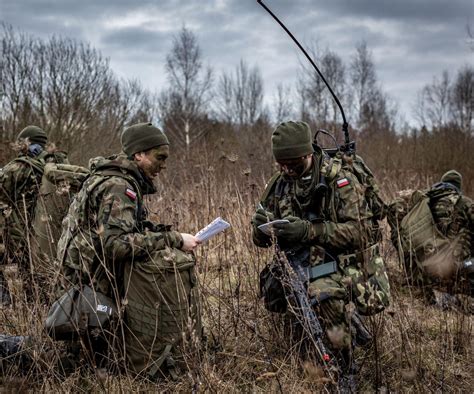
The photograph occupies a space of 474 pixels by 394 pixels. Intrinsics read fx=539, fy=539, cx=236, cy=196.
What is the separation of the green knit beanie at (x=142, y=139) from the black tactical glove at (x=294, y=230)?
92cm

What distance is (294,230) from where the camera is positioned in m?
3.18

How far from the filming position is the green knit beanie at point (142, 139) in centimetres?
336

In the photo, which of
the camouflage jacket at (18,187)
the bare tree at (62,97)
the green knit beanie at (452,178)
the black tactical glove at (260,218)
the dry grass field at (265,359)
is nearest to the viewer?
the dry grass field at (265,359)

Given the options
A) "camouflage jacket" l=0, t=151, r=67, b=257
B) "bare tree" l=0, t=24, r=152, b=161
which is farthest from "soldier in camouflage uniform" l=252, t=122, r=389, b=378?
"bare tree" l=0, t=24, r=152, b=161

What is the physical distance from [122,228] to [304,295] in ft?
3.59

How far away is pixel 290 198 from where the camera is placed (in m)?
3.55

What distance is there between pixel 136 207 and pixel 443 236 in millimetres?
3376

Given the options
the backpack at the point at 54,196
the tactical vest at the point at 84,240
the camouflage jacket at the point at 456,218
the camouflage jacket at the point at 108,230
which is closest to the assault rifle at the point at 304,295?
the camouflage jacket at the point at 108,230

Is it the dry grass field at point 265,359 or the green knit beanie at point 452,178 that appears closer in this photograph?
the dry grass field at point 265,359

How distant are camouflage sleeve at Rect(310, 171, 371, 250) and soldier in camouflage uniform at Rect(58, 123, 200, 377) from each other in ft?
2.54

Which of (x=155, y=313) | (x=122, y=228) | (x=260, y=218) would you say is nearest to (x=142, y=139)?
(x=122, y=228)

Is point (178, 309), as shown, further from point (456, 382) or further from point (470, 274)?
point (470, 274)

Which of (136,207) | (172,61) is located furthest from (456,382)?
(172,61)

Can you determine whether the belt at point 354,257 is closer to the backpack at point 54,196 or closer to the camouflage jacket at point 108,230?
the camouflage jacket at point 108,230
